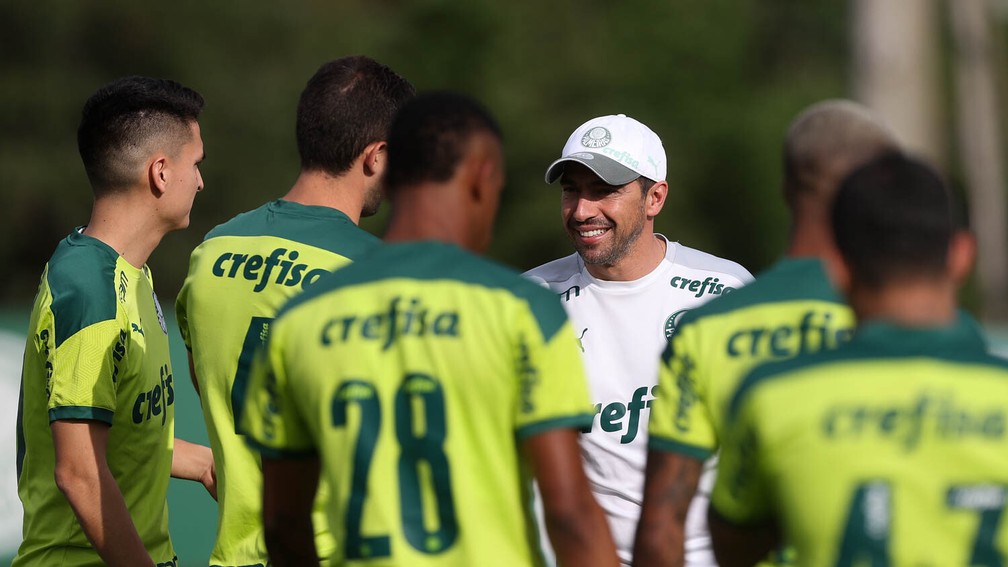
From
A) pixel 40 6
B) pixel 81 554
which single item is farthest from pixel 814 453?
pixel 40 6

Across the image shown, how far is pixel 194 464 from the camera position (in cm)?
523

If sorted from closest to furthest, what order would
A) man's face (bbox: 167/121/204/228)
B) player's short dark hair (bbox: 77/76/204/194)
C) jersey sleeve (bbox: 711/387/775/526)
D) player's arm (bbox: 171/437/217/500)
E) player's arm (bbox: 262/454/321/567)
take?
1. jersey sleeve (bbox: 711/387/775/526)
2. player's arm (bbox: 262/454/321/567)
3. player's short dark hair (bbox: 77/76/204/194)
4. man's face (bbox: 167/121/204/228)
5. player's arm (bbox: 171/437/217/500)

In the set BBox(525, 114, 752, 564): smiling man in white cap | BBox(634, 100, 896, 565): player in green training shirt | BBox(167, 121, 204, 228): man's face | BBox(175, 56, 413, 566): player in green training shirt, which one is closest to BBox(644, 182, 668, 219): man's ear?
BBox(525, 114, 752, 564): smiling man in white cap

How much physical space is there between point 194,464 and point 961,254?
3175 millimetres

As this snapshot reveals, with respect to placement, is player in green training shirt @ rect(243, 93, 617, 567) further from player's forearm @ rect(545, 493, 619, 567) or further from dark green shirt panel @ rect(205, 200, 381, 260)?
dark green shirt panel @ rect(205, 200, 381, 260)

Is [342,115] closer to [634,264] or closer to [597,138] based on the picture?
[597,138]

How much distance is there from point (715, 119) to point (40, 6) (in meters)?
16.6

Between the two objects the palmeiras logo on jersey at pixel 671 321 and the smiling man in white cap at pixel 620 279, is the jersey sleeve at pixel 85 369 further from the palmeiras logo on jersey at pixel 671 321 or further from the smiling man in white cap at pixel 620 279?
the palmeiras logo on jersey at pixel 671 321

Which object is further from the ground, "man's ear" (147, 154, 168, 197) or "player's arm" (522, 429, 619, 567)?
"man's ear" (147, 154, 168, 197)

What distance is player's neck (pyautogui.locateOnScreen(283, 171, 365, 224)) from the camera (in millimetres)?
4406

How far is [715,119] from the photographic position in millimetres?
35281

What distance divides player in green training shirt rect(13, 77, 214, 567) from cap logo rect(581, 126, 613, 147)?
153 cm

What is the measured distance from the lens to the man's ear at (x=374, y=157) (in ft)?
14.6

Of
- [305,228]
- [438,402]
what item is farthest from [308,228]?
A: [438,402]
